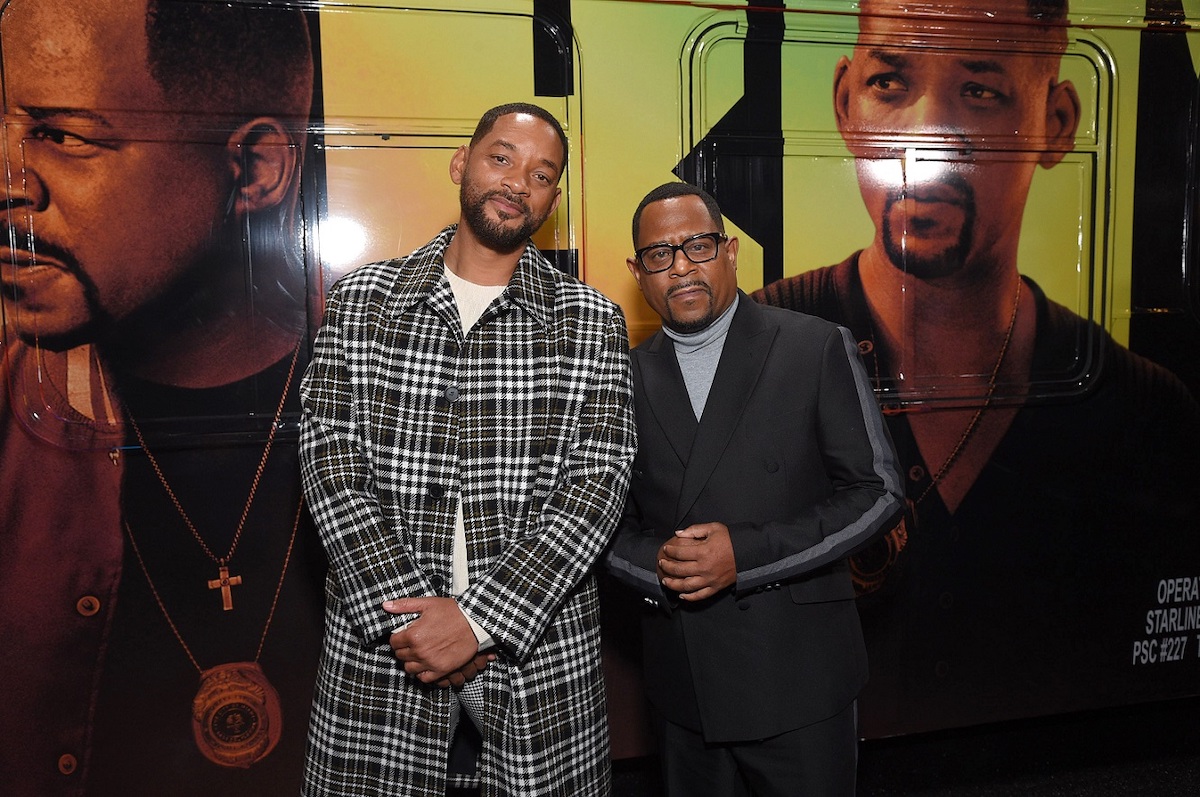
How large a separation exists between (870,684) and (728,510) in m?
1.13

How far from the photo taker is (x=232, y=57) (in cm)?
195

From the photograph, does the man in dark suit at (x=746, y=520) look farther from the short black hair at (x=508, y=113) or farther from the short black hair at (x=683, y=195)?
the short black hair at (x=508, y=113)

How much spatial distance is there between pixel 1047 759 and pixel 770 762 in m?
1.63

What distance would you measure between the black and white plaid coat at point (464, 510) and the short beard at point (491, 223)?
9cm

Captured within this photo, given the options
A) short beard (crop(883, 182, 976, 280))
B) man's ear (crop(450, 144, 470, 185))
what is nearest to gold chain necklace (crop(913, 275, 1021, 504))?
short beard (crop(883, 182, 976, 280))

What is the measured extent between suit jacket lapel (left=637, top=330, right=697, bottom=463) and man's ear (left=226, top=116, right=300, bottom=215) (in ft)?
3.14

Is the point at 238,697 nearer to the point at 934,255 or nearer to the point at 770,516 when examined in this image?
the point at 770,516

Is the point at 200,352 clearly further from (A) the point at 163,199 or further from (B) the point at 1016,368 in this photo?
(B) the point at 1016,368

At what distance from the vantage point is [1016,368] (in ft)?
7.93

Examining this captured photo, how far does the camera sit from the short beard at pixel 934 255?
2.32 m

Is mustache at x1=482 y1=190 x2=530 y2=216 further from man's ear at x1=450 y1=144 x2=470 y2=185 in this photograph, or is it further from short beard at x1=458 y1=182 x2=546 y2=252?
man's ear at x1=450 y1=144 x2=470 y2=185

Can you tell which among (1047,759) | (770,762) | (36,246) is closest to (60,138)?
(36,246)

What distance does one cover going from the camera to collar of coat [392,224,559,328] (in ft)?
5.08

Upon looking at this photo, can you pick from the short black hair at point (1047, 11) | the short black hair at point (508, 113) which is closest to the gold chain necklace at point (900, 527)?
the short black hair at point (1047, 11)
